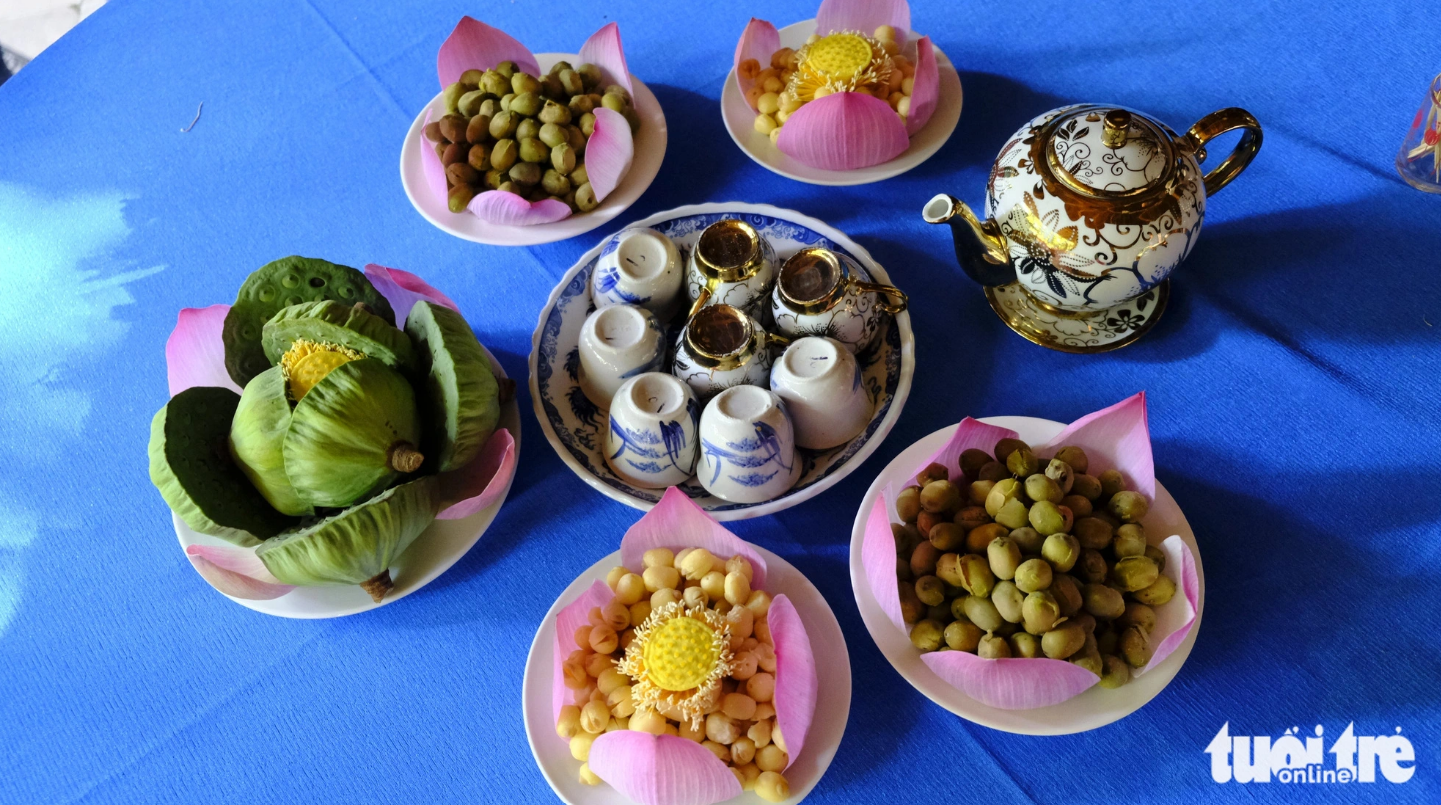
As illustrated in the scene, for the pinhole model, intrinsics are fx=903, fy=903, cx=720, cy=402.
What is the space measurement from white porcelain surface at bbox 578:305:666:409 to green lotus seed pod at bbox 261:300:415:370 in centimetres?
13

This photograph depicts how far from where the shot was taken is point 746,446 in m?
0.63

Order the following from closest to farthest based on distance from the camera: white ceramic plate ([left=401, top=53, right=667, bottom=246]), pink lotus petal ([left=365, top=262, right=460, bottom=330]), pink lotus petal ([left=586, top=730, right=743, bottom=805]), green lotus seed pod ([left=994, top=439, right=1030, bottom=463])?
pink lotus petal ([left=586, top=730, right=743, bottom=805]), green lotus seed pod ([left=994, top=439, right=1030, bottom=463]), pink lotus petal ([left=365, top=262, right=460, bottom=330]), white ceramic plate ([left=401, top=53, right=667, bottom=246])

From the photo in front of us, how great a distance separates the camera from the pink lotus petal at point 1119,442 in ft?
1.91

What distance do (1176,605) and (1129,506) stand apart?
0.06 metres

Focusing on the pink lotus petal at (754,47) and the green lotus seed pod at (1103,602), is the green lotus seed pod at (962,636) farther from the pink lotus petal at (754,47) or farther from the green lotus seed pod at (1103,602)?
the pink lotus petal at (754,47)

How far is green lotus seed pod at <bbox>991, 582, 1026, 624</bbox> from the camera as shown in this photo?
533 millimetres

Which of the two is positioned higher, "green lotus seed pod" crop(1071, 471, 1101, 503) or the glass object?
the glass object

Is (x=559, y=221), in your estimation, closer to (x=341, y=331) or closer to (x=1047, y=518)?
(x=341, y=331)

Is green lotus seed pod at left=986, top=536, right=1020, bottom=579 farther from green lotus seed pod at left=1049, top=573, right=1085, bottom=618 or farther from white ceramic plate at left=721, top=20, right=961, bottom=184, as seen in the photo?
white ceramic plate at left=721, top=20, right=961, bottom=184

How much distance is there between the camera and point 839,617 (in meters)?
0.66

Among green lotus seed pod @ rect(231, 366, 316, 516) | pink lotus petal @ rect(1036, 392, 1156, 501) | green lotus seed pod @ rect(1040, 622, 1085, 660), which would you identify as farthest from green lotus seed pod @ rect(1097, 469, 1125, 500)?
green lotus seed pod @ rect(231, 366, 316, 516)

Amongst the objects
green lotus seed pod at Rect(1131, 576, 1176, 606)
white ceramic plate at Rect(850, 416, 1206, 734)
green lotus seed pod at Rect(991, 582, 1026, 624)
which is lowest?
white ceramic plate at Rect(850, 416, 1206, 734)

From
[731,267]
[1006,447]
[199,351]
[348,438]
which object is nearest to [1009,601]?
[1006,447]

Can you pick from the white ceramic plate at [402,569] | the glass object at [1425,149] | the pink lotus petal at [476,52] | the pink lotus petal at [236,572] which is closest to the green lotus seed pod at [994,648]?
the white ceramic plate at [402,569]
